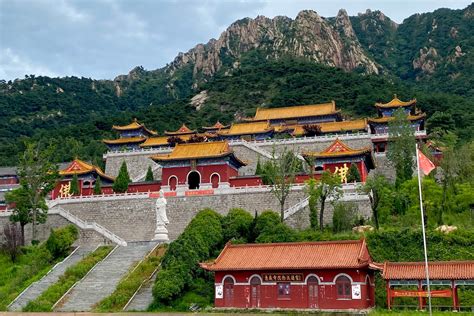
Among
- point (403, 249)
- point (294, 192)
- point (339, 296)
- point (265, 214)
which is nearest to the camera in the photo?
point (339, 296)

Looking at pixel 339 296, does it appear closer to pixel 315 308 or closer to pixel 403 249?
pixel 315 308

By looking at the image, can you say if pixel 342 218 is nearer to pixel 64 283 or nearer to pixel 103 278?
pixel 103 278

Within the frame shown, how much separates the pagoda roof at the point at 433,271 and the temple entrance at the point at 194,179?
2179cm

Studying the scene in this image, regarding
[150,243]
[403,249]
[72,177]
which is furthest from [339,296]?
[72,177]

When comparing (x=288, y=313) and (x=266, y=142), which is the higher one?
(x=266, y=142)

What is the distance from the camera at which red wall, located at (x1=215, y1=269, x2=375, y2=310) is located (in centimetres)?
2544

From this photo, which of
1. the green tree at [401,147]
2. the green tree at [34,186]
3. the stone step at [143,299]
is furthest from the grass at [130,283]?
the green tree at [401,147]

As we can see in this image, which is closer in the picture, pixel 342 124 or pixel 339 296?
pixel 339 296

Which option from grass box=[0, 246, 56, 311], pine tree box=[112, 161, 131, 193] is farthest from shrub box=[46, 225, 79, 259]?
pine tree box=[112, 161, 131, 193]

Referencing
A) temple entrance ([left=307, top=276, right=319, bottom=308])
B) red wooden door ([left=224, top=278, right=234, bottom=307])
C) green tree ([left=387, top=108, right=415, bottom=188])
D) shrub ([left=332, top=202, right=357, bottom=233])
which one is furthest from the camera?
green tree ([left=387, top=108, right=415, bottom=188])

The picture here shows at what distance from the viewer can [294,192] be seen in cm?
3947

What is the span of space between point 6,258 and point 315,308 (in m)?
20.3

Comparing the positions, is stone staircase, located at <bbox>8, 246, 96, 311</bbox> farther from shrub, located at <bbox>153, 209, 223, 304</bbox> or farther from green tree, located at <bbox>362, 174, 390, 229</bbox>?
green tree, located at <bbox>362, 174, 390, 229</bbox>

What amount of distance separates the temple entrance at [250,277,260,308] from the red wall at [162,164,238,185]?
17680mm
